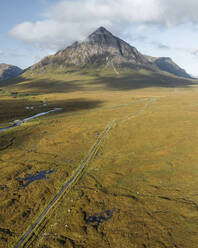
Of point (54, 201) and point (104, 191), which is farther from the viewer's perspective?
point (104, 191)

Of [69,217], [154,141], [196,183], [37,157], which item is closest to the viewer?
[69,217]

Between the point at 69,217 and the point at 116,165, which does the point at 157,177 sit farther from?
the point at 69,217

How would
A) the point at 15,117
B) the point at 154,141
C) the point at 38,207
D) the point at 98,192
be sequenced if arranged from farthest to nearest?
the point at 15,117, the point at 154,141, the point at 98,192, the point at 38,207

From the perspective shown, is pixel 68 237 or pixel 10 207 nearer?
pixel 68 237

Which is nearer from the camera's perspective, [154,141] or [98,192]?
[98,192]

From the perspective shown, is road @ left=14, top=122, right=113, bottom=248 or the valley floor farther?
the valley floor

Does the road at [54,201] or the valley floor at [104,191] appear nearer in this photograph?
the road at [54,201]

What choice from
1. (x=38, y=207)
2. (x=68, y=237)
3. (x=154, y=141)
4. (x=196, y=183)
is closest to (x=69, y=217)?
(x=68, y=237)

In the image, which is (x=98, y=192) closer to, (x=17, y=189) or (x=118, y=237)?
(x=118, y=237)

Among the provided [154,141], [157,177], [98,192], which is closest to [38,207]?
[98,192]
